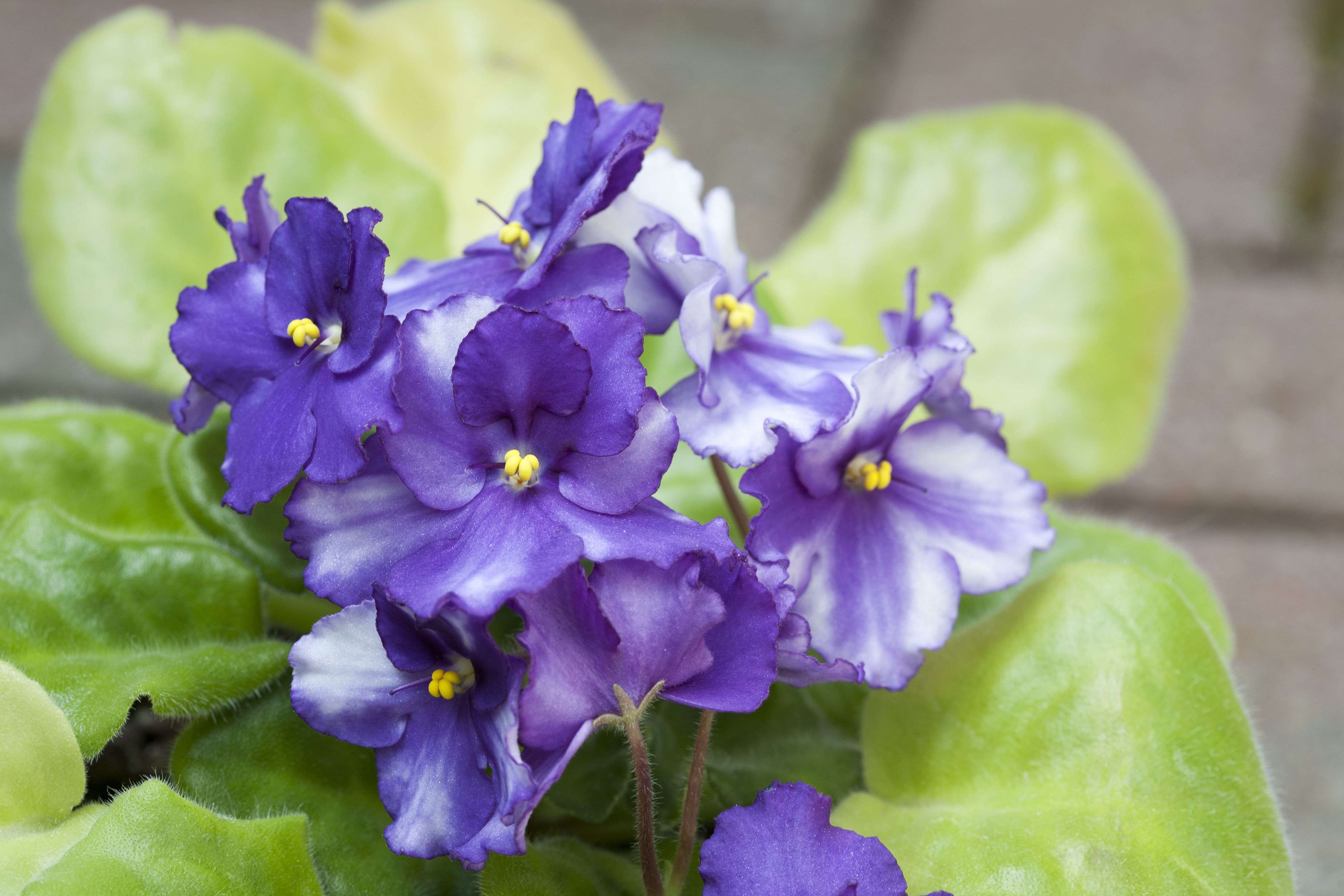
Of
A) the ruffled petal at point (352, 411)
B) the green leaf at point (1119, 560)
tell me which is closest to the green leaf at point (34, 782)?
the ruffled petal at point (352, 411)

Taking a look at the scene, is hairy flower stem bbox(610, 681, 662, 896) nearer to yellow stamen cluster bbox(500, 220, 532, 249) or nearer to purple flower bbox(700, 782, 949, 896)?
purple flower bbox(700, 782, 949, 896)

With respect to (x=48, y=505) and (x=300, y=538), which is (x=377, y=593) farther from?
(x=48, y=505)

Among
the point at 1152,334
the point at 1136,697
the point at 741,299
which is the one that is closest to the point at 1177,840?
the point at 1136,697

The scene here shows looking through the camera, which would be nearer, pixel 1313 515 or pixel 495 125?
pixel 495 125

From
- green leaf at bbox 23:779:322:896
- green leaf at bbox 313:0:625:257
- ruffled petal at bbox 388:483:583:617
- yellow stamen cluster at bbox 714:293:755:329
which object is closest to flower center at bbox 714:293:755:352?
yellow stamen cluster at bbox 714:293:755:329

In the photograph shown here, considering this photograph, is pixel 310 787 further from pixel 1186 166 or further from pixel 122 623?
pixel 1186 166
